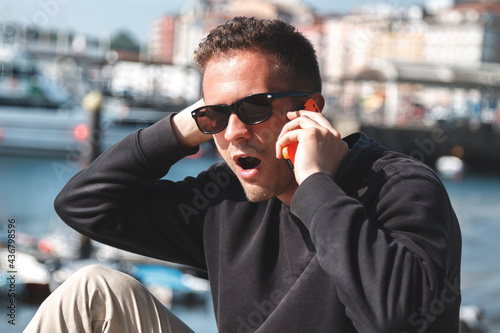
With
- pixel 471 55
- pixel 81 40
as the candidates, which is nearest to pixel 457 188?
pixel 81 40

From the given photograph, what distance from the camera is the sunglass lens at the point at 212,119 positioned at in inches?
73.5

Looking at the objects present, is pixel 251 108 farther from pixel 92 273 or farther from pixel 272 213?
pixel 92 273

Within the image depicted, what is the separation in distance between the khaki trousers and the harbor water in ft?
20.8

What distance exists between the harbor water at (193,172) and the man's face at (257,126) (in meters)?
6.55

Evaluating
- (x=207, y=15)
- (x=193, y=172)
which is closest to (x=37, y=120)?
(x=193, y=172)

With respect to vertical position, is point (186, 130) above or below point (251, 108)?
below

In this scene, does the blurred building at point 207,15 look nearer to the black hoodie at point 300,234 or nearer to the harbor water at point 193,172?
the harbor water at point 193,172

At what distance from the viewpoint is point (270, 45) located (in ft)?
5.97

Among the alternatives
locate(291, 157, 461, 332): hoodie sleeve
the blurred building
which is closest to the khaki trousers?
locate(291, 157, 461, 332): hoodie sleeve

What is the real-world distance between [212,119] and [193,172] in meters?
24.7

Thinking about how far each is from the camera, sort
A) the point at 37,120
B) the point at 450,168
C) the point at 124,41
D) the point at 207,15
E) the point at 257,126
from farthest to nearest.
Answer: the point at 124,41, the point at 207,15, the point at 450,168, the point at 37,120, the point at 257,126

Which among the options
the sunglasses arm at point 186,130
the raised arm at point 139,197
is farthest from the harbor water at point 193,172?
the sunglasses arm at point 186,130

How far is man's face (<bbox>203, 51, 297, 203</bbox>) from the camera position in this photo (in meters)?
1.81

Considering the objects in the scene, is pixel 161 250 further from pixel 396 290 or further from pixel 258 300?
pixel 396 290
